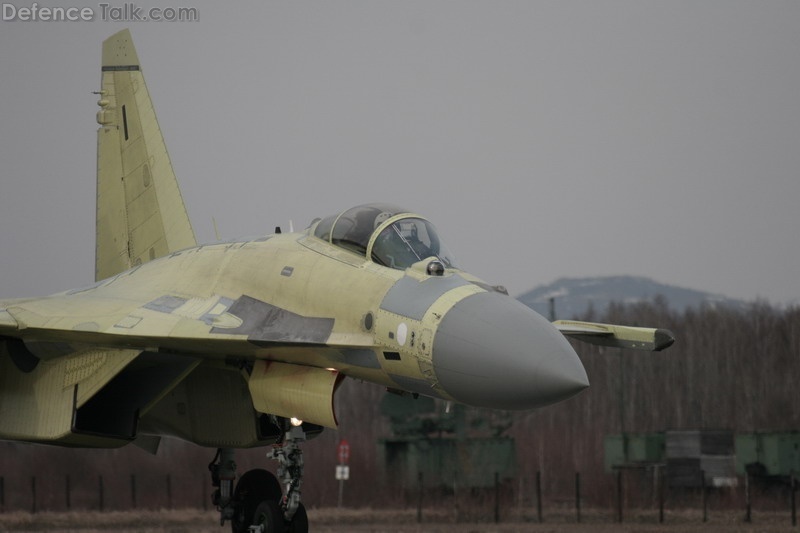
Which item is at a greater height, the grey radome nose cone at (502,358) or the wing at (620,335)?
the wing at (620,335)

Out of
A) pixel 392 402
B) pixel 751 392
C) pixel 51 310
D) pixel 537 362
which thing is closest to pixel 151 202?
pixel 51 310

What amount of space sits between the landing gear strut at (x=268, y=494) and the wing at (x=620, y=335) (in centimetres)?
275

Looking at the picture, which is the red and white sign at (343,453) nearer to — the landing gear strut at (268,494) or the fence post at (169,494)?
the fence post at (169,494)

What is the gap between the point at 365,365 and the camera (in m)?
10.3

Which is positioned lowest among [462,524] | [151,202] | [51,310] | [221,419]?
[462,524]

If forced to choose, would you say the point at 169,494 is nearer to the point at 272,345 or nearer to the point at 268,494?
the point at 268,494

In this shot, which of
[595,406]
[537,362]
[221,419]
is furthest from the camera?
[595,406]

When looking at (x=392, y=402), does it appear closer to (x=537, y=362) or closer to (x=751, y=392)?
(x=751, y=392)

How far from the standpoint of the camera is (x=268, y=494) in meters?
12.4

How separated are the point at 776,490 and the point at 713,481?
129 centimetres

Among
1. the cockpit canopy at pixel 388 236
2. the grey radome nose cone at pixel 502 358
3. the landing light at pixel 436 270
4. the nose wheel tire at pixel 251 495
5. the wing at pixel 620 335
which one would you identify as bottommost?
the nose wheel tire at pixel 251 495

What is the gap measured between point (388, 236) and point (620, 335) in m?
2.62

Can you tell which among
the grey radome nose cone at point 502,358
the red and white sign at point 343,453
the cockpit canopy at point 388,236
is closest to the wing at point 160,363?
the cockpit canopy at point 388,236

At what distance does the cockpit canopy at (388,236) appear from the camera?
34.5 ft
